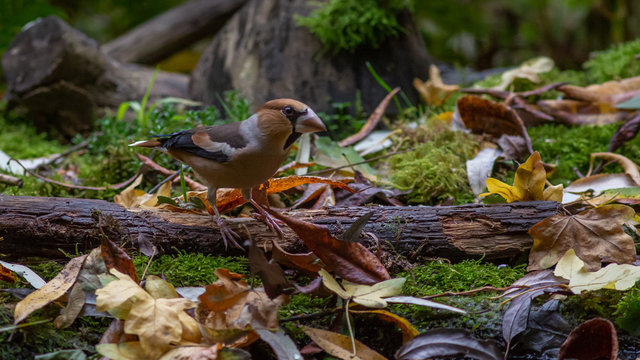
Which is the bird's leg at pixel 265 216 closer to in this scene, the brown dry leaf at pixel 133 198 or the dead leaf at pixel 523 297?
the brown dry leaf at pixel 133 198

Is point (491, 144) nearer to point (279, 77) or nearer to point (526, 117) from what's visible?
point (526, 117)

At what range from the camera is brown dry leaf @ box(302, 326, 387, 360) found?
5.21ft

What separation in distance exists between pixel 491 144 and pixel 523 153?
0.22m

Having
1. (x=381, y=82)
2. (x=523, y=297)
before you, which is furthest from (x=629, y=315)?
(x=381, y=82)

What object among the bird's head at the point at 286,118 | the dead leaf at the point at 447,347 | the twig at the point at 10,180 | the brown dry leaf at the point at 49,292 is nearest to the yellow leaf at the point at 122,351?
the brown dry leaf at the point at 49,292

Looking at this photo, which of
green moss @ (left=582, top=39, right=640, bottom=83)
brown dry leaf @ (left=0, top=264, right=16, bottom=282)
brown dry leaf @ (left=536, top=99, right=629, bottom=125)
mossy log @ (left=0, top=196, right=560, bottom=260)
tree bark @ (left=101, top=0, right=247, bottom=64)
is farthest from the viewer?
tree bark @ (left=101, top=0, right=247, bottom=64)

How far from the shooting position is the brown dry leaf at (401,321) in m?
1.67

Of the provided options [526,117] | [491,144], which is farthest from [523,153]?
[526,117]

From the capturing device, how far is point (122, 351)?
1531mm

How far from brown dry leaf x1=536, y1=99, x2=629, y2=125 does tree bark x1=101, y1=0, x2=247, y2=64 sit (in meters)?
4.20

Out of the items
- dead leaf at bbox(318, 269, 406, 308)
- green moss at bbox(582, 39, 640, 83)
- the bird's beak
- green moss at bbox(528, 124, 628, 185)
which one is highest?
the bird's beak

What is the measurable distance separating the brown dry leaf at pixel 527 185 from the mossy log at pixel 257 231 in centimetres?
12

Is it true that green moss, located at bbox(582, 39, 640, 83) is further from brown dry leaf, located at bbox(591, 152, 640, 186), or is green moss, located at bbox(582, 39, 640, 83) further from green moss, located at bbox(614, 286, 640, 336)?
green moss, located at bbox(614, 286, 640, 336)

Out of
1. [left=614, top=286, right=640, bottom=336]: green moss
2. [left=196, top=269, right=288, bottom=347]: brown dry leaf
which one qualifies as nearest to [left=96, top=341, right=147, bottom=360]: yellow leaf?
[left=196, top=269, right=288, bottom=347]: brown dry leaf
